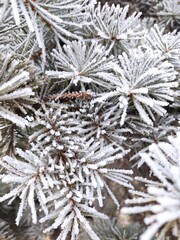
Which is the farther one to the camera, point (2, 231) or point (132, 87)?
point (2, 231)

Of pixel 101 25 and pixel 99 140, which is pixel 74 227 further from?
pixel 101 25

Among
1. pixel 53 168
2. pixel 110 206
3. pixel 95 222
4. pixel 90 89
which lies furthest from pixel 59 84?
pixel 110 206

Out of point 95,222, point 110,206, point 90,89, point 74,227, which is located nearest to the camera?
point 74,227

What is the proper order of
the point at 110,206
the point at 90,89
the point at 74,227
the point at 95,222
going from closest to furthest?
the point at 74,227, the point at 90,89, the point at 95,222, the point at 110,206

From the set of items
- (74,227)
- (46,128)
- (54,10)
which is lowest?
(74,227)

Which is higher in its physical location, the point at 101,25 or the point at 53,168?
the point at 101,25

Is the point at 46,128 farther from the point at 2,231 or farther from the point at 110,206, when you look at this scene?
the point at 110,206
